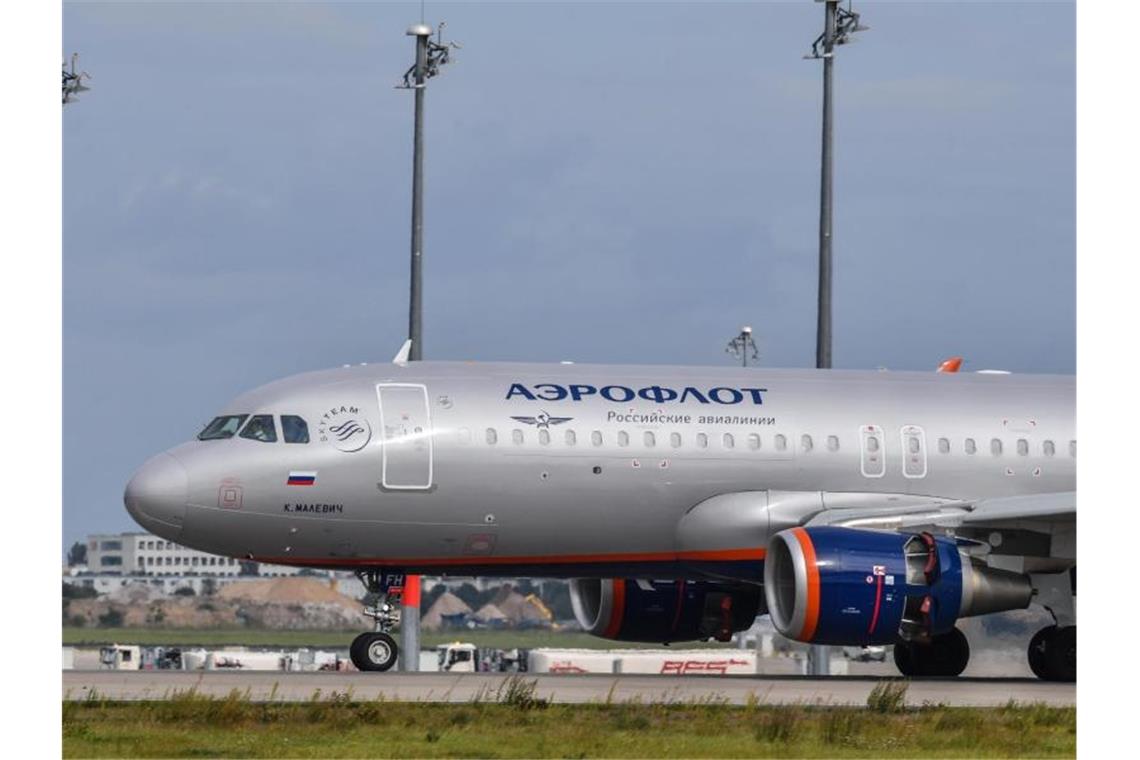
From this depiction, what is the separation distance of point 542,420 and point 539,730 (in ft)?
27.8

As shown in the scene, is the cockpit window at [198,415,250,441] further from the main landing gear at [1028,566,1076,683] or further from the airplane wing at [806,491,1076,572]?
the main landing gear at [1028,566,1076,683]

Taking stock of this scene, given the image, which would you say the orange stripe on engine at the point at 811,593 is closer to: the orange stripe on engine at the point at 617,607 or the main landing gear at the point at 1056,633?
the main landing gear at the point at 1056,633

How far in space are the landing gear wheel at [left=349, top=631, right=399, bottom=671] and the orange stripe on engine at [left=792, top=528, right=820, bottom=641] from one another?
196 inches

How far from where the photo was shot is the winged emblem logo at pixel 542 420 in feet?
81.5

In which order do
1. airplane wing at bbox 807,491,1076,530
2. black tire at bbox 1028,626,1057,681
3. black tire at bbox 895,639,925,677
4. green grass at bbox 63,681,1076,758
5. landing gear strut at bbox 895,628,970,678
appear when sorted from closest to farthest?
green grass at bbox 63,681,1076,758
airplane wing at bbox 807,491,1076,530
black tire at bbox 1028,626,1057,681
landing gear strut at bbox 895,628,970,678
black tire at bbox 895,639,925,677

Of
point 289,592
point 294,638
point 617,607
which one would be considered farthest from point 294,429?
point 289,592

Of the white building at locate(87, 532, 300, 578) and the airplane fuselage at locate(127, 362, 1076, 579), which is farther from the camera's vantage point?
the white building at locate(87, 532, 300, 578)

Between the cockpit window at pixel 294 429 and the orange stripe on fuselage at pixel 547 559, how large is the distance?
1478 mm

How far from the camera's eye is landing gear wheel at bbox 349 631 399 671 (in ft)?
78.9

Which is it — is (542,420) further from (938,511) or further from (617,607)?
(938,511)

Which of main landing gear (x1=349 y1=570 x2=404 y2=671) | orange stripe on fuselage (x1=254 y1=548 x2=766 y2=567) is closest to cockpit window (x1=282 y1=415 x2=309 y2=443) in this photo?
orange stripe on fuselage (x1=254 y1=548 x2=766 y2=567)
